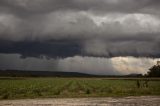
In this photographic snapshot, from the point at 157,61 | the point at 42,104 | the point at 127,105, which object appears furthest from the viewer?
the point at 157,61

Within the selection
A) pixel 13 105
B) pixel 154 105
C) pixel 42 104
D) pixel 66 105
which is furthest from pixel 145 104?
pixel 13 105

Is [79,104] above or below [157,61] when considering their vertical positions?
below

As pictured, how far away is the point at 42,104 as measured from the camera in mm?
29984

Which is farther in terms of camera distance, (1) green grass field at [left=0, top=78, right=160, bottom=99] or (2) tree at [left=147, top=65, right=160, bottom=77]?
(2) tree at [left=147, top=65, right=160, bottom=77]

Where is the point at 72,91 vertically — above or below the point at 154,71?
below

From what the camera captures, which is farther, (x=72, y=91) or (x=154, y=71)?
(x=154, y=71)

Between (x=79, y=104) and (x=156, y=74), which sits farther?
(x=156, y=74)

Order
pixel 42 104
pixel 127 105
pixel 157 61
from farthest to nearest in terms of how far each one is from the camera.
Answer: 1. pixel 157 61
2. pixel 42 104
3. pixel 127 105

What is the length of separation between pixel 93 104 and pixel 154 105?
221 inches

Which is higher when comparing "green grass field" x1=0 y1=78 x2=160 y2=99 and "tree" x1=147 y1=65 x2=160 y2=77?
"tree" x1=147 y1=65 x2=160 y2=77

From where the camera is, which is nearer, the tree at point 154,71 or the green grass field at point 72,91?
the green grass field at point 72,91

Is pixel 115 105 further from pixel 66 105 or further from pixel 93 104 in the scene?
pixel 66 105

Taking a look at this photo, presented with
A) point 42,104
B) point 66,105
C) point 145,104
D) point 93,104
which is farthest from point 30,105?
point 145,104

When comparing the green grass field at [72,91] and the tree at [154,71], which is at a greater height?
the tree at [154,71]
